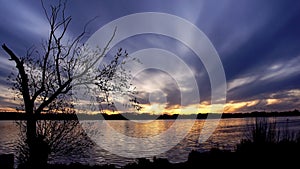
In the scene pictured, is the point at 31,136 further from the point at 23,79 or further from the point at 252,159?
the point at 252,159

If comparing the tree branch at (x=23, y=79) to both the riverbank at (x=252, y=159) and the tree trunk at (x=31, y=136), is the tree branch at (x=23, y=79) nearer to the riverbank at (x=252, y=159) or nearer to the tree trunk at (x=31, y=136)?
the tree trunk at (x=31, y=136)

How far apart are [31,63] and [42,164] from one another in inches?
159

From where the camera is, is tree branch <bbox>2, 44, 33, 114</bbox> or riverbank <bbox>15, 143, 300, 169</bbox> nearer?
tree branch <bbox>2, 44, 33, 114</bbox>

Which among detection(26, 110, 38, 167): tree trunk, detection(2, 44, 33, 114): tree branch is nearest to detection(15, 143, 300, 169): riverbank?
detection(26, 110, 38, 167): tree trunk

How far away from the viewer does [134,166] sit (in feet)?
44.5

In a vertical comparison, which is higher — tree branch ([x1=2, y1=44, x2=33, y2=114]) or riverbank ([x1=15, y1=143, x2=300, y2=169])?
tree branch ([x1=2, y1=44, x2=33, y2=114])

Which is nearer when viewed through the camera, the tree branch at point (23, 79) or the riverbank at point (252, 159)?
the tree branch at point (23, 79)

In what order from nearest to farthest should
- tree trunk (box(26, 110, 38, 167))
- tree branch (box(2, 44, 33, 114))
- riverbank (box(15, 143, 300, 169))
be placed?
tree branch (box(2, 44, 33, 114))
riverbank (box(15, 143, 300, 169))
tree trunk (box(26, 110, 38, 167))

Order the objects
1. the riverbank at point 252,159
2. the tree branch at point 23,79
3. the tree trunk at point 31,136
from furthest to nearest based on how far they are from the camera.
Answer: the tree trunk at point 31,136
the riverbank at point 252,159
the tree branch at point 23,79

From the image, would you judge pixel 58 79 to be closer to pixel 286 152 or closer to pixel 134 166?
pixel 134 166

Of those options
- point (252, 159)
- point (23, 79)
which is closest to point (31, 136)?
point (23, 79)

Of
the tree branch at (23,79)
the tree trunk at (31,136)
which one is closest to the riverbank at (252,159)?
the tree trunk at (31,136)

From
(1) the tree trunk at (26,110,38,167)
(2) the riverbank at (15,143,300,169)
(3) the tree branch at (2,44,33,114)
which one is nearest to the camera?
(3) the tree branch at (2,44,33,114)

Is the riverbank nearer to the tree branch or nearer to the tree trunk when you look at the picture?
the tree trunk
